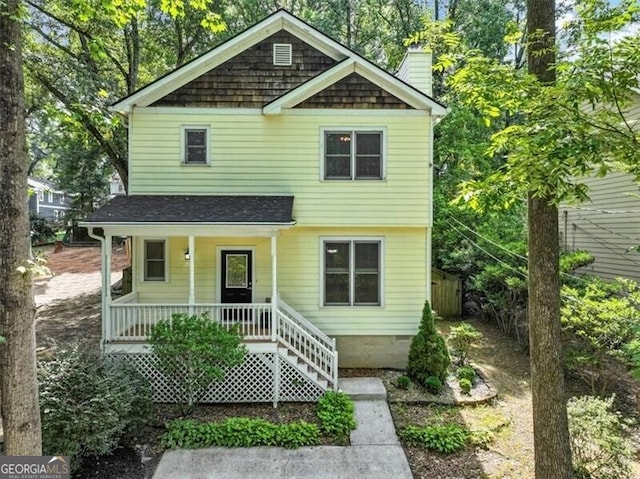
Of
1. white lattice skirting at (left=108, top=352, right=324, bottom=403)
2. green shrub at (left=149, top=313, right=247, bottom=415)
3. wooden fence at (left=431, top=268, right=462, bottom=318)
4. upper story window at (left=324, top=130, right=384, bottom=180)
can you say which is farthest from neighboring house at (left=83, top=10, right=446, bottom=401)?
wooden fence at (left=431, top=268, right=462, bottom=318)

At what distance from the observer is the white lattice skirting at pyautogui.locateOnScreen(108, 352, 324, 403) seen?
851 centimetres

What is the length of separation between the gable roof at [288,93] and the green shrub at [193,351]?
5.38 meters

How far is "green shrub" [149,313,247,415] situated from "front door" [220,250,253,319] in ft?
7.56

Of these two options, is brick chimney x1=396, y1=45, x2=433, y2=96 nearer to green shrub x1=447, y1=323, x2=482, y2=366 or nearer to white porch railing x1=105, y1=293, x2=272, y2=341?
green shrub x1=447, y1=323, x2=482, y2=366

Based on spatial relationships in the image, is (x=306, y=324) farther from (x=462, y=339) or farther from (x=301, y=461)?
(x=462, y=339)

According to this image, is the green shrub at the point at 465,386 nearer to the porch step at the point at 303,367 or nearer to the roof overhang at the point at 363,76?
the porch step at the point at 303,367

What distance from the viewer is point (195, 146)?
10.1 m

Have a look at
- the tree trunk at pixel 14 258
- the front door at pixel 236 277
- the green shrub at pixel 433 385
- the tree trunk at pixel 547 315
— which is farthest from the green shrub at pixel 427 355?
the tree trunk at pixel 14 258

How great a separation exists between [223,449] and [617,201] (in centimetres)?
1241

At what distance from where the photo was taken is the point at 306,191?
988 centimetres

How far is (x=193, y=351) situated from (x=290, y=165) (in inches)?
194

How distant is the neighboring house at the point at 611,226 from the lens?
11.1 metres

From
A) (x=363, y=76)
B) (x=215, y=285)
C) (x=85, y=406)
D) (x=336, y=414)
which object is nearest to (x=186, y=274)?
(x=215, y=285)

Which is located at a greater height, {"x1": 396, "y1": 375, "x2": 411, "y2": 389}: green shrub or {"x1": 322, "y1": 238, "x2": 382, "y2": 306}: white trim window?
{"x1": 322, "y1": 238, "x2": 382, "y2": 306}: white trim window
